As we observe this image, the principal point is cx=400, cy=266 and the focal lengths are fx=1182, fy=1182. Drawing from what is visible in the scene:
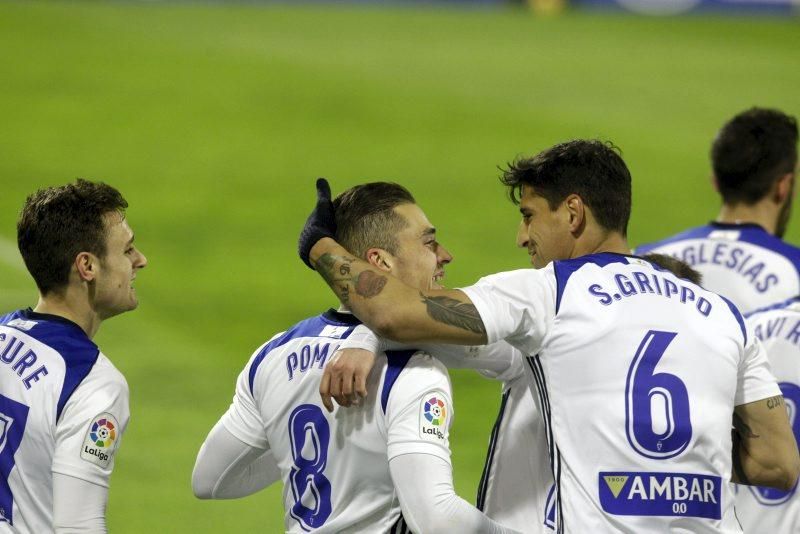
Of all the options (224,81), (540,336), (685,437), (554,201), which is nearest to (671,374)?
(685,437)

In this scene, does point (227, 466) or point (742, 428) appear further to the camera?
point (227, 466)

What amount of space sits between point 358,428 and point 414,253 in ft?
2.08

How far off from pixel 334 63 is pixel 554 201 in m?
16.8

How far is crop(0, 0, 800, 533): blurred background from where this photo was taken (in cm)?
938

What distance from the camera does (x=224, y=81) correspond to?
63.2ft

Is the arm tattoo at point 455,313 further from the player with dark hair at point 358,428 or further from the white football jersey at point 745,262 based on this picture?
the white football jersey at point 745,262

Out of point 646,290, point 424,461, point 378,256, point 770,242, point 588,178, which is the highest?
point 770,242

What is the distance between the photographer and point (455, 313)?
357 cm

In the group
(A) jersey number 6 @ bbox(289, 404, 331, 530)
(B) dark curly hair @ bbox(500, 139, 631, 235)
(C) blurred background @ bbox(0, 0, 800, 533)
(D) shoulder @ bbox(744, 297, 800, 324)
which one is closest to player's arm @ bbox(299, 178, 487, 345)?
(A) jersey number 6 @ bbox(289, 404, 331, 530)

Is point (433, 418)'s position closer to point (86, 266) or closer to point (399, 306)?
point (399, 306)

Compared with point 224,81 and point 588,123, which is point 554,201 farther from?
point 224,81

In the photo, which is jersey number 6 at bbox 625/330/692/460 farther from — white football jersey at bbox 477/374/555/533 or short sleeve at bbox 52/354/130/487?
short sleeve at bbox 52/354/130/487

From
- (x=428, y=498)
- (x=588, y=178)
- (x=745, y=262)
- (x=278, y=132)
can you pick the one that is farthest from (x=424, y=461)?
(x=278, y=132)

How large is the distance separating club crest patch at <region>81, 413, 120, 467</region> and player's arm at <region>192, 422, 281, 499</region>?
38 centimetres
